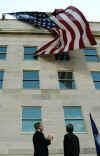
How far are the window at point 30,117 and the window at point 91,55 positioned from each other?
7.38 metres

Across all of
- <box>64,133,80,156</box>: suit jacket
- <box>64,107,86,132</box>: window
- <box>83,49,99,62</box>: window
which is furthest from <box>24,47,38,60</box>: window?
<box>64,133,80,156</box>: suit jacket

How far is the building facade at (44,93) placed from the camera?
10.4m

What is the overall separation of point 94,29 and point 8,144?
1517 centimetres

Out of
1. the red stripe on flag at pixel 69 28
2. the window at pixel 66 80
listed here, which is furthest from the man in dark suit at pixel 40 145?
the red stripe on flag at pixel 69 28

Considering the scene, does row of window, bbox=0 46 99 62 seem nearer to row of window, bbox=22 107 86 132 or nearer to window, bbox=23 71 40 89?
window, bbox=23 71 40 89

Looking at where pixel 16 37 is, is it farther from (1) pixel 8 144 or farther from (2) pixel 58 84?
(1) pixel 8 144

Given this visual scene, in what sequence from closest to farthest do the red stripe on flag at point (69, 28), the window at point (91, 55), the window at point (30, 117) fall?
the window at point (30, 117), the red stripe on flag at point (69, 28), the window at point (91, 55)

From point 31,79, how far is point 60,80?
2.30 m

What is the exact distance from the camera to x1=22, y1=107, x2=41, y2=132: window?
10.9 metres

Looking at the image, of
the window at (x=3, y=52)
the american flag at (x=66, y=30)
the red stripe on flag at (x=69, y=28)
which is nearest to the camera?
the red stripe on flag at (x=69, y=28)

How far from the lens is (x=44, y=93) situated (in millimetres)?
12594

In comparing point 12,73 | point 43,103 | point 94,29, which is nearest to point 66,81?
point 43,103

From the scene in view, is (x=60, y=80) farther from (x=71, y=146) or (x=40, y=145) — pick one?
(x=71, y=146)

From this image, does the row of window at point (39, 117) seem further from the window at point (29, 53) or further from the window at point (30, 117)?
the window at point (29, 53)
